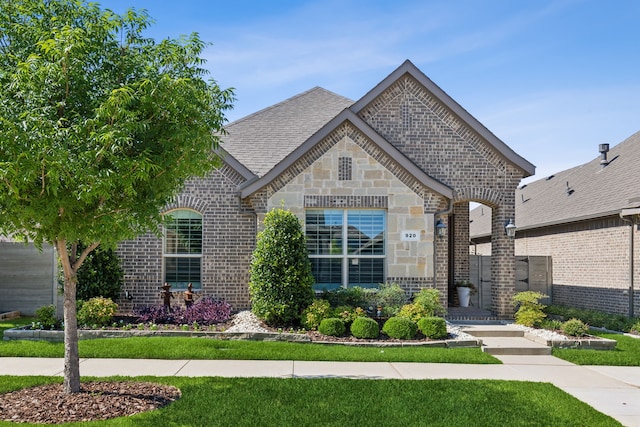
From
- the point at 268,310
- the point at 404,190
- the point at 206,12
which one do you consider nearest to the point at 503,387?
the point at 268,310

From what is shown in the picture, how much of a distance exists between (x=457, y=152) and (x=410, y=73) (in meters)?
2.47

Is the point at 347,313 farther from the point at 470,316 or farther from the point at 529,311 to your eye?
the point at 529,311

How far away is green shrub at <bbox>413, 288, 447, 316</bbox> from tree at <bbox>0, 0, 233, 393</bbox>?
22.2 feet

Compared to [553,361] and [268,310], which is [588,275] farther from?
[268,310]

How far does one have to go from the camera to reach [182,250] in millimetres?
14531

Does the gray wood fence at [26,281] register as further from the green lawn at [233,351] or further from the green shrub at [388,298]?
the green shrub at [388,298]

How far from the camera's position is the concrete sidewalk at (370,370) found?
27.9 feet

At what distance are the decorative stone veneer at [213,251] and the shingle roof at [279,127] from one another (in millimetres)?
1391

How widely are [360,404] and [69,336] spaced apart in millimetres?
3906

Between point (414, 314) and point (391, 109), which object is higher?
point (391, 109)

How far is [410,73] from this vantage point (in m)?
14.9

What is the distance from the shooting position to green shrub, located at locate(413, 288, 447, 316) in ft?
41.6

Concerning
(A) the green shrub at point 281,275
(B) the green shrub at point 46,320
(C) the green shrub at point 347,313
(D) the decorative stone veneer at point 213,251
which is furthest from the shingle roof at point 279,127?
(B) the green shrub at point 46,320

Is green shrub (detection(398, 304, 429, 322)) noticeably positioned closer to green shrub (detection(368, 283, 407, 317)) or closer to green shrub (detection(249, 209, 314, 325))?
green shrub (detection(368, 283, 407, 317))
